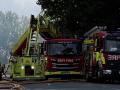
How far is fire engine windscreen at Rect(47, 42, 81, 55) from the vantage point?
112 feet

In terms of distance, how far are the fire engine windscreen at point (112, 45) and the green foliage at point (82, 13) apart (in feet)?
47.3

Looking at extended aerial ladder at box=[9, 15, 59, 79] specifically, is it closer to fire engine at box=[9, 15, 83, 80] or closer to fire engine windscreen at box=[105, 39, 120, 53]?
fire engine at box=[9, 15, 83, 80]

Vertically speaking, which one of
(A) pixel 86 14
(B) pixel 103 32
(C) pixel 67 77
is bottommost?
(C) pixel 67 77

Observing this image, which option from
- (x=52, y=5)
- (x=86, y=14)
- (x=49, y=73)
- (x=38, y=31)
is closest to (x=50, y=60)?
(x=49, y=73)

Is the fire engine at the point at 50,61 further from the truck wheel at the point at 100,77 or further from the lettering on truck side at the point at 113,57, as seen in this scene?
the lettering on truck side at the point at 113,57

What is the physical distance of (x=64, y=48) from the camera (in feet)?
113

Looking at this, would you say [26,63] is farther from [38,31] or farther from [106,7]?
[106,7]

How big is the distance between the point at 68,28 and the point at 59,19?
4.49 feet

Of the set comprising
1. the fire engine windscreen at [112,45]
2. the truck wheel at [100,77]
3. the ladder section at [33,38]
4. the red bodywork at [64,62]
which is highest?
the ladder section at [33,38]

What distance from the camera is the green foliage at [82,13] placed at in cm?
4584

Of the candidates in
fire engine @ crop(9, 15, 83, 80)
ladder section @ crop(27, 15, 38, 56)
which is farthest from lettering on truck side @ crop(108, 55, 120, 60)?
ladder section @ crop(27, 15, 38, 56)

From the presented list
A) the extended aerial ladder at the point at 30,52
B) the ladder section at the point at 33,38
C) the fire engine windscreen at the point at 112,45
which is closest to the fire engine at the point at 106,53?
the fire engine windscreen at the point at 112,45

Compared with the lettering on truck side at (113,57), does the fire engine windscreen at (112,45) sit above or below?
above

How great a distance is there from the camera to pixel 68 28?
1940 inches
